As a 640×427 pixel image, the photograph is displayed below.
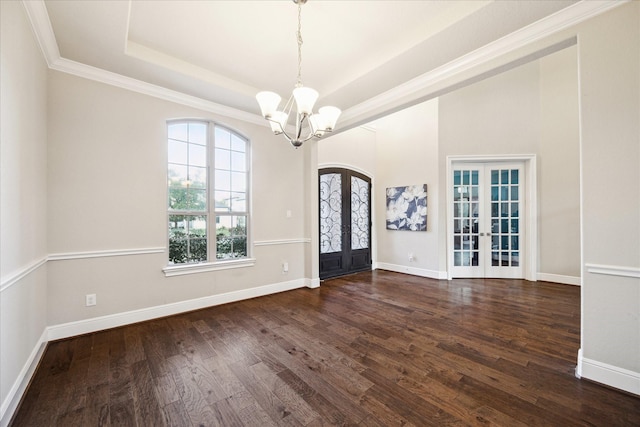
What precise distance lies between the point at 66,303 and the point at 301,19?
11.9 feet

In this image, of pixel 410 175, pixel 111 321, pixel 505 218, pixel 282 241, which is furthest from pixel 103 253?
pixel 505 218

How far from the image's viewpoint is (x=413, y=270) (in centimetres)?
554

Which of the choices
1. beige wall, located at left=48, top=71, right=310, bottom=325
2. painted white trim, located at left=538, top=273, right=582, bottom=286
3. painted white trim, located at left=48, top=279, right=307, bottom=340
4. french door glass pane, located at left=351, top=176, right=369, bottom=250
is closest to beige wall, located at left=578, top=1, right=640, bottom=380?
painted white trim, located at left=538, top=273, right=582, bottom=286

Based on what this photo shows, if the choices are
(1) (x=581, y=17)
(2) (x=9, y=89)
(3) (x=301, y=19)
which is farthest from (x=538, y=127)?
(2) (x=9, y=89)

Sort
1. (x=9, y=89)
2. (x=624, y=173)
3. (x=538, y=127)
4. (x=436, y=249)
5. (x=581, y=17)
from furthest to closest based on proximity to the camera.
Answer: (x=436, y=249) < (x=538, y=127) < (x=581, y=17) < (x=624, y=173) < (x=9, y=89)

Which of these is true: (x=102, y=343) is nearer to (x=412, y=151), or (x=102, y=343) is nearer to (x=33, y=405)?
(x=33, y=405)

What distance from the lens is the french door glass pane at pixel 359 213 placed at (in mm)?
5824

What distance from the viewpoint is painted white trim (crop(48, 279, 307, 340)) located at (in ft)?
8.73

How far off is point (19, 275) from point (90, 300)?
1.13 meters

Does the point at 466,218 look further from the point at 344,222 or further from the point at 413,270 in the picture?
the point at 344,222

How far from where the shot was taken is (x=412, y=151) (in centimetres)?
561

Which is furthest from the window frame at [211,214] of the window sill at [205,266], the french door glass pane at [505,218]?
the french door glass pane at [505,218]

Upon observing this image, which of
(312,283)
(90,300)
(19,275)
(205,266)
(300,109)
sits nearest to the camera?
(19,275)

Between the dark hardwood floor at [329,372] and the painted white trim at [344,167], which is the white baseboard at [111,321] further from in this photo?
the painted white trim at [344,167]
